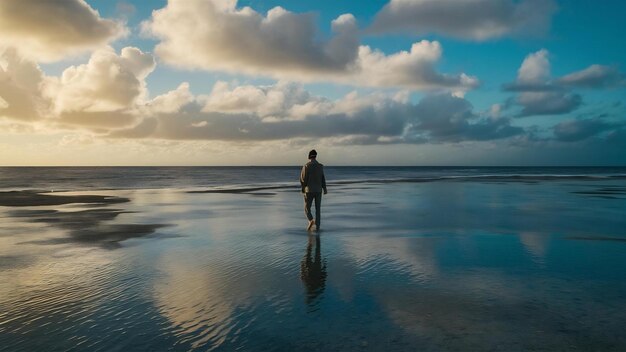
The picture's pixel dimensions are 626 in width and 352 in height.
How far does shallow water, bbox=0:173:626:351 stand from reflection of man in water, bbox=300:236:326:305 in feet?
0.12

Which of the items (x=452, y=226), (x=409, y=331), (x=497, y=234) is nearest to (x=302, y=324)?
(x=409, y=331)

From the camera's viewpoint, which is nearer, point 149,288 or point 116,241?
point 149,288

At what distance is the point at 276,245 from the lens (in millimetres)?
9758

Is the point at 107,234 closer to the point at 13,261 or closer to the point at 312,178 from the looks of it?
the point at 13,261

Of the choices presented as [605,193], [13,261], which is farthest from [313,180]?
[605,193]

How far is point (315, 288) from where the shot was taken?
626 centimetres

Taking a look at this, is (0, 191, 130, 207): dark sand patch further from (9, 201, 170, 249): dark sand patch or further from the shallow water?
the shallow water

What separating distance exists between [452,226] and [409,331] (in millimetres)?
8859

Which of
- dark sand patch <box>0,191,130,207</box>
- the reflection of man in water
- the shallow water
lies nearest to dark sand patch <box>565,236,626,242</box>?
the shallow water

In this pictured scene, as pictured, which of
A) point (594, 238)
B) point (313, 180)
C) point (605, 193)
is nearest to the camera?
point (594, 238)

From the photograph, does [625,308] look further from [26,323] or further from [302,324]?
[26,323]

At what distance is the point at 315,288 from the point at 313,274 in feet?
2.66

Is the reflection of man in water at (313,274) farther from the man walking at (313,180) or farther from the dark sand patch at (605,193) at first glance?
the dark sand patch at (605,193)

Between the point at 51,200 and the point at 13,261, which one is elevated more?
the point at 51,200
